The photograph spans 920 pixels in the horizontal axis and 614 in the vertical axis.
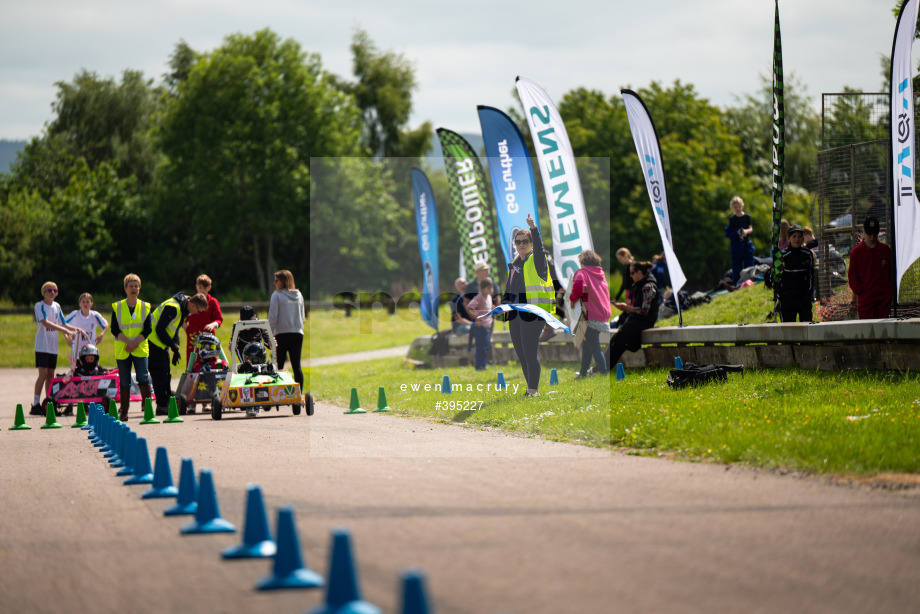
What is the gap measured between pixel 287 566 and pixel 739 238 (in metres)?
19.2

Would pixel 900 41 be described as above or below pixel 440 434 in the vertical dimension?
above

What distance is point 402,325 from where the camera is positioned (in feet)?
160

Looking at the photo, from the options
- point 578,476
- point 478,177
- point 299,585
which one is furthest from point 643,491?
point 478,177

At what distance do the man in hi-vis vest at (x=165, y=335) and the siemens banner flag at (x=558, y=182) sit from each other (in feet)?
20.2

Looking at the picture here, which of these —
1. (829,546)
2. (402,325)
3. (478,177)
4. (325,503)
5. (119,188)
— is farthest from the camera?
(119,188)

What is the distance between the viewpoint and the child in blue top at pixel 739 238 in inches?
879

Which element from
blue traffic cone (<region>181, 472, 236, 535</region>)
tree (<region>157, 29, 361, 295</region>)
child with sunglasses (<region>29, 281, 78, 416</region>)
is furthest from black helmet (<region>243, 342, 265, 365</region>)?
tree (<region>157, 29, 361, 295</region>)

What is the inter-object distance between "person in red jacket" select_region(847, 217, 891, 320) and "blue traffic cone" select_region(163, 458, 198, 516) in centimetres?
1016

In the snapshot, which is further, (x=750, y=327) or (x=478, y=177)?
(x=478, y=177)

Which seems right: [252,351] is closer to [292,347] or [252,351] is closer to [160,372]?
[292,347]

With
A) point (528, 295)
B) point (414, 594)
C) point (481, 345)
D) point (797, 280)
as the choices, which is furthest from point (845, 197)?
point (414, 594)

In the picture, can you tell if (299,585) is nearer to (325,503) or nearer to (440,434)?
(325,503)

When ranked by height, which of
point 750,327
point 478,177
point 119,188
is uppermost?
point 119,188

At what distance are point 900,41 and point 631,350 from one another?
19.2 feet
